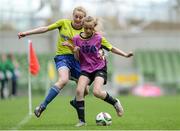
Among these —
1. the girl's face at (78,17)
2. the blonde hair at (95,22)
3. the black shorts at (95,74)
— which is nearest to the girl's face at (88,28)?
the blonde hair at (95,22)

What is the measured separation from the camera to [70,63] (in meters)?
11.6

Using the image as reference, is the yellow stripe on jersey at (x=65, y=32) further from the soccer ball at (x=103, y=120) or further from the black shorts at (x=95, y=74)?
the soccer ball at (x=103, y=120)

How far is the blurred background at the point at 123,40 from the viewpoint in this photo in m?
33.2

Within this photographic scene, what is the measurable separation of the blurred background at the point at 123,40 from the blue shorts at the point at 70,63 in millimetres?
21011

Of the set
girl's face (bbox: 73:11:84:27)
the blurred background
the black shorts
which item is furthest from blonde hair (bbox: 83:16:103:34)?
the blurred background

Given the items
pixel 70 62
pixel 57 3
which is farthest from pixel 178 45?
pixel 70 62

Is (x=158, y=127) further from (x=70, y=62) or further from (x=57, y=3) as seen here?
(x=57, y=3)

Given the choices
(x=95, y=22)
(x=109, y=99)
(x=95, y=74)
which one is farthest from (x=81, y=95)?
(x=95, y=22)

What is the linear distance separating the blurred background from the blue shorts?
68.9 ft

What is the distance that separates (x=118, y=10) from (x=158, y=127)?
81.5ft

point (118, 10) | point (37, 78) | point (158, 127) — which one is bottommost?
point (158, 127)

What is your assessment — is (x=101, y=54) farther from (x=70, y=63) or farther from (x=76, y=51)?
(x=70, y=63)

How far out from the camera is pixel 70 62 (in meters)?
11.6

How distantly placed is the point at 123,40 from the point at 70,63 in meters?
23.7
